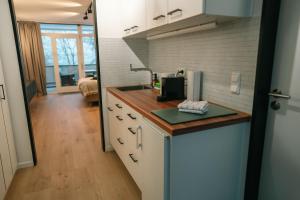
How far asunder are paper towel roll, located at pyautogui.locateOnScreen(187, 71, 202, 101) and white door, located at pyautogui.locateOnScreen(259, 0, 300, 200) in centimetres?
57

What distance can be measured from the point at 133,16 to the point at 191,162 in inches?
63.6

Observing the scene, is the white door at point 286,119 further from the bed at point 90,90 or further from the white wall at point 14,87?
the bed at point 90,90

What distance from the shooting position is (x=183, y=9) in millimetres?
1328

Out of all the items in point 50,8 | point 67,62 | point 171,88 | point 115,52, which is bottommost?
point 171,88

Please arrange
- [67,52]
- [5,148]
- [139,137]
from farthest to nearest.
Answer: [67,52], [5,148], [139,137]

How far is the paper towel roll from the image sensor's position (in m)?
1.71

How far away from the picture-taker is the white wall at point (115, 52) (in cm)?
243

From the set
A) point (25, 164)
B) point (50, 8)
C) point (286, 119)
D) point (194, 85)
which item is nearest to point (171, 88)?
point (194, 85)

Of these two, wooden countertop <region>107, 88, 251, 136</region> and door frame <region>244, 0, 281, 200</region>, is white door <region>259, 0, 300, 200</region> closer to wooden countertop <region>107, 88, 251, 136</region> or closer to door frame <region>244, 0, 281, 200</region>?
door frame <region>244, 0, 281, 200</region>

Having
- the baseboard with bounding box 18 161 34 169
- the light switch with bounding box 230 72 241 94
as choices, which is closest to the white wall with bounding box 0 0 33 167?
the baseboard with bounding box 18 161 34 169

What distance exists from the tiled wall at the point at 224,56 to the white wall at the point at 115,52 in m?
0.69

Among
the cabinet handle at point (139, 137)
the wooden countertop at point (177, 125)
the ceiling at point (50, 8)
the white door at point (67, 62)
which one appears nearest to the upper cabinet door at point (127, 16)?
the wooden countertop at point (177, 125)

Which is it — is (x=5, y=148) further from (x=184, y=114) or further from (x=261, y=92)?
(x=261, y=92)

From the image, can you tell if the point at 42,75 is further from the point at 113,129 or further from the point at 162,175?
the point at 162,175
